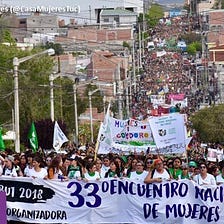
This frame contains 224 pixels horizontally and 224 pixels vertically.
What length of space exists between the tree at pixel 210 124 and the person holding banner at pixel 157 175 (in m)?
63.5

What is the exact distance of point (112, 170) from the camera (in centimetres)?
1844

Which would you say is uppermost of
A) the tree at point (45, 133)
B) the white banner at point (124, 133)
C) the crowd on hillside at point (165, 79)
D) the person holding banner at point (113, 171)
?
the person holding banner at point (113, 171)

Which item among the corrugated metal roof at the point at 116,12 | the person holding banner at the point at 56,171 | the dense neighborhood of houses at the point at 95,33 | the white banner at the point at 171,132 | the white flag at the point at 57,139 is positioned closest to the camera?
the person holding banner at the point at 56,171

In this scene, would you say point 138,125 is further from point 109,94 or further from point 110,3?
point 110,3

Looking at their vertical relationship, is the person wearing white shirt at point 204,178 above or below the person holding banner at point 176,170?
above

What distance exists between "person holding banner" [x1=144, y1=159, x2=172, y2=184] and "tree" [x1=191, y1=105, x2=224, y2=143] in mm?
63464

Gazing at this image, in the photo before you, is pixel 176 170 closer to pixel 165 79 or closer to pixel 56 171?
pixel 56 171

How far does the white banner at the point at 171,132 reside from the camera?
20.9 metres

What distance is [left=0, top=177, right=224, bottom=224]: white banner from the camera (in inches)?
666

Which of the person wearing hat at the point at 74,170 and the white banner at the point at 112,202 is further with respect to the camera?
the person wearing hat at the point at 74,170

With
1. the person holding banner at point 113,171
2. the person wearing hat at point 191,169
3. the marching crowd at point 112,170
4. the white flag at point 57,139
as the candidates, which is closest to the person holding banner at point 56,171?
the marching crowd at point 112,170

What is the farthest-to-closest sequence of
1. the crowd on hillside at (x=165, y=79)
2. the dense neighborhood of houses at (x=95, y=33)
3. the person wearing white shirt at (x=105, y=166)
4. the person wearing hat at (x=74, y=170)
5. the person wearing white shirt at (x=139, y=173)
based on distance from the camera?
the dense neighborhood of houses at (x=95, y=33) → the crowd on hillside at (x=165, y=79) → the person wearing white shirt at (x=105, y=166) → the person wearing hat at (x=74, y=170) → the person wearing white shirt at (x=139, y=173)

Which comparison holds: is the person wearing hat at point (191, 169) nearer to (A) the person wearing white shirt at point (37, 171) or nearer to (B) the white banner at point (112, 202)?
(B) the white banner at point (112, 202)

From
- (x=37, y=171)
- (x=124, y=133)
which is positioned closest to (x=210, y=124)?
(x=124, y=133)
